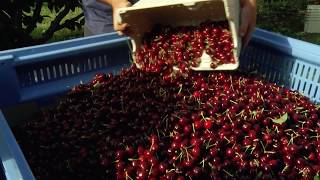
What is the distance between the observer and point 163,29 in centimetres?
245

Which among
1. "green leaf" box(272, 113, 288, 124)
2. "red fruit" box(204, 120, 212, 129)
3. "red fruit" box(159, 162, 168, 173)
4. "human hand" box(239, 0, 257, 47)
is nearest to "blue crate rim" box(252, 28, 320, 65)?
"human hand" box(239, 0, 257, 47)

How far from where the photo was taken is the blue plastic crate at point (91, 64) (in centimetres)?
207

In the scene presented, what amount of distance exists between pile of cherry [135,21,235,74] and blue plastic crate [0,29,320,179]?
197 mm

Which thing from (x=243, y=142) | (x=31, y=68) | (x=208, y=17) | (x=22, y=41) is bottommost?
(x=22, y=41)

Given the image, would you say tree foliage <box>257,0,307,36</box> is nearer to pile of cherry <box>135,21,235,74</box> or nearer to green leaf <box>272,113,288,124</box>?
pile of cherry <box>135,21,235,74</box>

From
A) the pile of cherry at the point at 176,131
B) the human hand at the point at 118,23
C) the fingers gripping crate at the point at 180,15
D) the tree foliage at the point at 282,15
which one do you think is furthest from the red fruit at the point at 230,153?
the tree foliage at the point at 282,15

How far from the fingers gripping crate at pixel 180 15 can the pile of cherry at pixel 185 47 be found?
0.13 ft

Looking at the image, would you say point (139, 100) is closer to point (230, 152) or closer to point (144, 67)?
point (144, 67)

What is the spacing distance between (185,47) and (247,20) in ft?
1.16

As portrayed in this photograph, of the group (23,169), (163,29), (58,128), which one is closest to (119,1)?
(163,29)

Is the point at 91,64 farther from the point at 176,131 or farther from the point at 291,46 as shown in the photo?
the point at 291,46

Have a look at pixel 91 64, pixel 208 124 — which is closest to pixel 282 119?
pixel 208 124

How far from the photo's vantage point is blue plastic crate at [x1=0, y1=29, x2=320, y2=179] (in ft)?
6.81

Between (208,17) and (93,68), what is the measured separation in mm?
697
